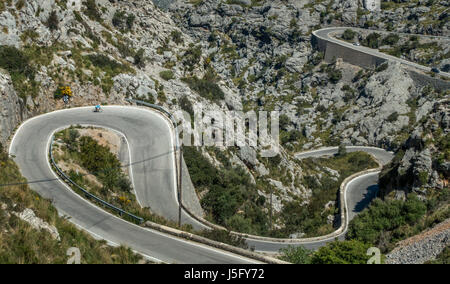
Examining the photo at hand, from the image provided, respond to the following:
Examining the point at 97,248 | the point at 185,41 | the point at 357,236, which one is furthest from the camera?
the point at 185,41

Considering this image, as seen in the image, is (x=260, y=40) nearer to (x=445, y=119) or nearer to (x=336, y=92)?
(x=336, y=92)

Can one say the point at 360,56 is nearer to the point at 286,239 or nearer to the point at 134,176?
the point at 286,239

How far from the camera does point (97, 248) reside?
16734mm

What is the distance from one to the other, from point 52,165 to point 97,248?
42.1 feet

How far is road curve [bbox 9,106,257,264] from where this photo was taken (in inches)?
736

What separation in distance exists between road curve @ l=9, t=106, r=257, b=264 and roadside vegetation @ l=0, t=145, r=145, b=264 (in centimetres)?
177

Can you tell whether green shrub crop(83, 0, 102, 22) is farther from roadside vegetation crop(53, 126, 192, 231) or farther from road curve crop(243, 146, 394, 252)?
road curve crop(243, 146, 394, 252)

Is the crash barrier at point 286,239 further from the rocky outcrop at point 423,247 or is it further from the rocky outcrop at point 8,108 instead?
the rocky outcrop at point 423,247

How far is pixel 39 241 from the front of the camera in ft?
45.6

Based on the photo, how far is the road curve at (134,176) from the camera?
18.7 meters

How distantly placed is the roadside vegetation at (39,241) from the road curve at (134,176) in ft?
5.80

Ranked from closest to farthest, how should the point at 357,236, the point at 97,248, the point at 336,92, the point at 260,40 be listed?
the point at 97,248
the point at 357,236
the point at 336,92
the point at 260,40
